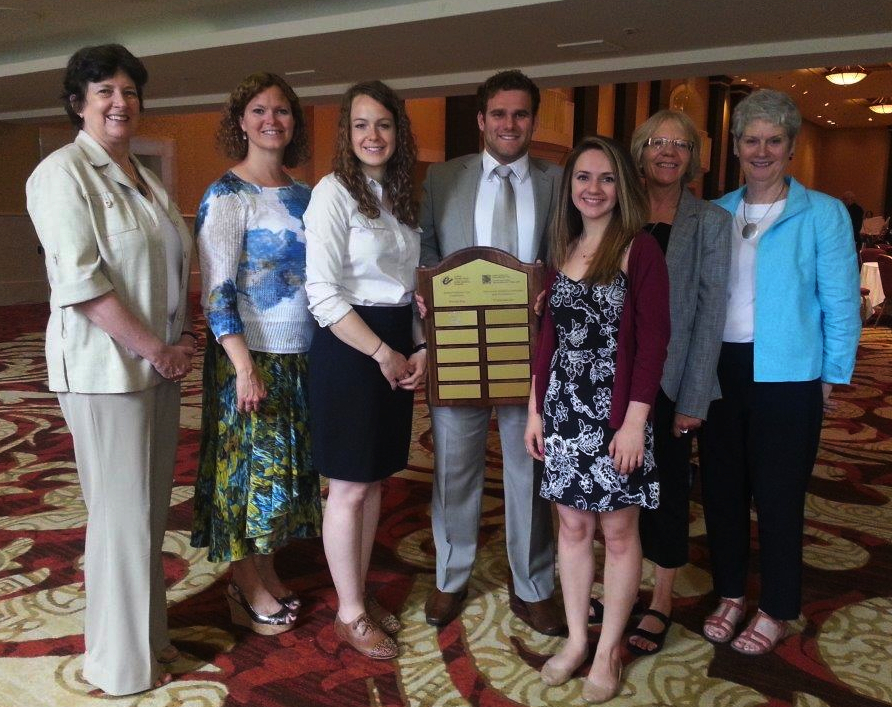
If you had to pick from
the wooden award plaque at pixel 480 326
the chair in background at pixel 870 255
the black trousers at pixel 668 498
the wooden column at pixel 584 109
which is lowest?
the black trousers at pixel 668 498

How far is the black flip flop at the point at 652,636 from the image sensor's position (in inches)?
94.3

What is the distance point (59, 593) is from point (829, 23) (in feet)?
18.9

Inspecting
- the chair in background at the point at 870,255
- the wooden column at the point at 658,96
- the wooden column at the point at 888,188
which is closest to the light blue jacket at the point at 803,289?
the chair in background at the point at 870,255

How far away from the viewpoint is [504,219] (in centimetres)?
243

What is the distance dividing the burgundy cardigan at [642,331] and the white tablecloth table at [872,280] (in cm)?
831

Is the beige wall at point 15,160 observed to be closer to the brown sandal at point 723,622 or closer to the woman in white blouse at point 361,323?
the woman in white blouse at point 361,323

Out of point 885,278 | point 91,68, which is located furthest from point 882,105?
point 91,68

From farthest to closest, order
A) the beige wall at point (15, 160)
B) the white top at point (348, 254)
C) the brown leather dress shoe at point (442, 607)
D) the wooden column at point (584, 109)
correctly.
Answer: the wooden column at point (584, 109), the beige wall at point (15, 160), the brown leather dress shoe at point (442, 607), the white top at point (348, 254)

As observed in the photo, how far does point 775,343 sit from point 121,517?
6.14 ft

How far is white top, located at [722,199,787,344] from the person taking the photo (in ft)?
7.48

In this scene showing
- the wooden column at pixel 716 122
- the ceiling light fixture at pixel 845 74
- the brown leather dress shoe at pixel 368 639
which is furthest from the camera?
the wooden column at pixel 716 122

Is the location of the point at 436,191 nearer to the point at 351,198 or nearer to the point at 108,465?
the point at 351,198

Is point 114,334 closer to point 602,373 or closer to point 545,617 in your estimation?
point 602,373

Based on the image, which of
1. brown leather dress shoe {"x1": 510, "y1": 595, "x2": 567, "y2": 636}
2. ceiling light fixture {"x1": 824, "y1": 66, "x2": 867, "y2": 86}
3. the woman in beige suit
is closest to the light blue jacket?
brown leather dress shoe {"x1": 510, "y1": 595, "x2": 567, "y2": 636}
